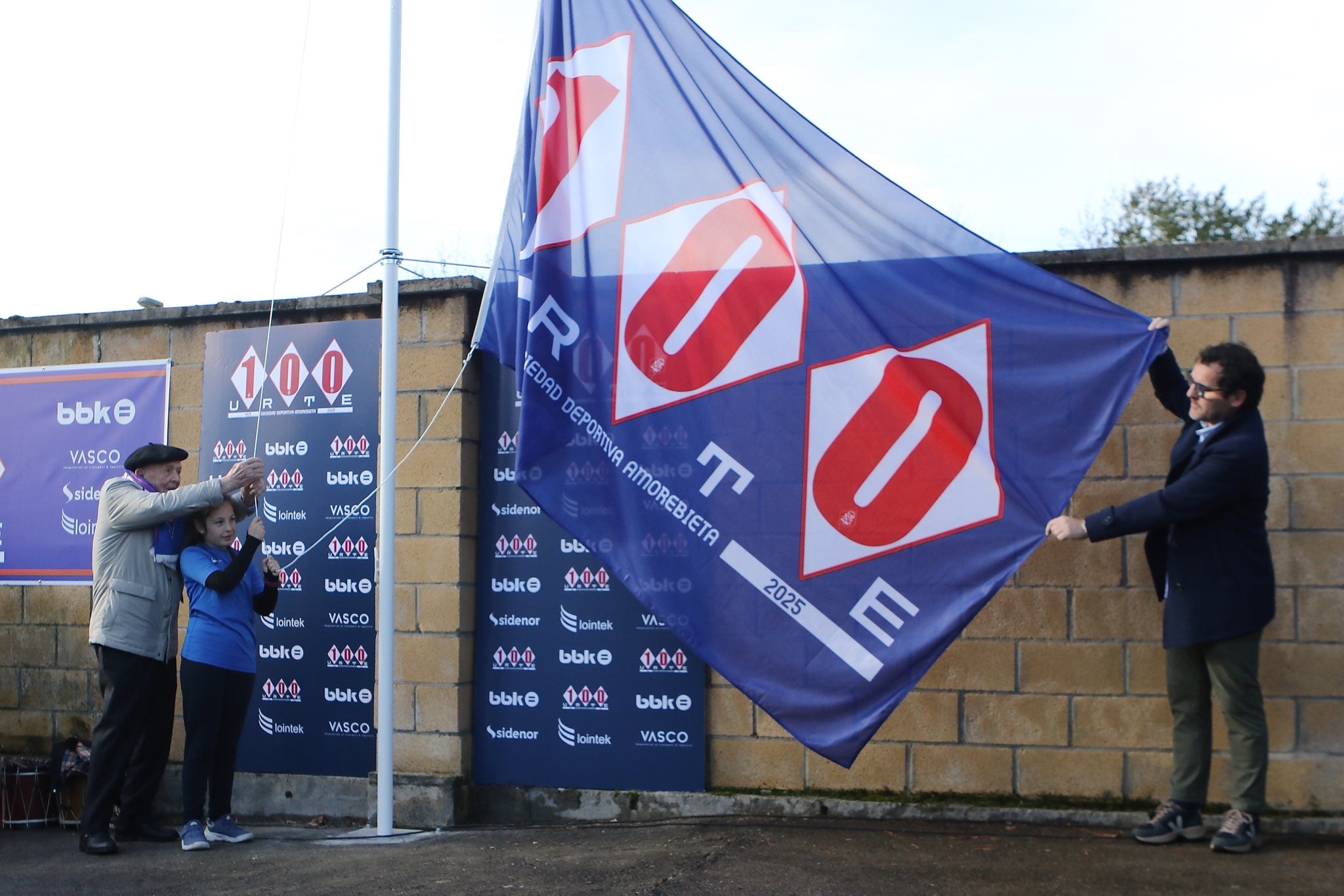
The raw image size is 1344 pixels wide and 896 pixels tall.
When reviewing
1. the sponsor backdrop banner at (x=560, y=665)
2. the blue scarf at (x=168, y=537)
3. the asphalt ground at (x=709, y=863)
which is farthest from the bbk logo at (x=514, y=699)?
the blue scarf at (x=168, y=537)

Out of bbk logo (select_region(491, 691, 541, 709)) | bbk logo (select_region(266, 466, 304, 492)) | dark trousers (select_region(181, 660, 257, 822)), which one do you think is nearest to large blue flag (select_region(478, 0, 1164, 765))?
bbk logo (select_region(491, 691, 541, 709))

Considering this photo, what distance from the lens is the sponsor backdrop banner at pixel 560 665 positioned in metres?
5.59

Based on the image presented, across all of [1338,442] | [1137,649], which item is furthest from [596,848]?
[1338,442]

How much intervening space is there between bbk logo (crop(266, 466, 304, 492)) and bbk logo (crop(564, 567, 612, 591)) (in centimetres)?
166

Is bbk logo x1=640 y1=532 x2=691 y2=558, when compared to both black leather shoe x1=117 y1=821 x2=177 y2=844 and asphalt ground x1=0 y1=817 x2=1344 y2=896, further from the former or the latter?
black leather shoe x1=117 y1=821 x2=177 y2=844

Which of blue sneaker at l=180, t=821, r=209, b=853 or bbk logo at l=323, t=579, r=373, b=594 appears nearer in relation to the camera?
blue sneaker at l=180, t=821, r=209, b=853

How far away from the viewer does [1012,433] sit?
14.3ft

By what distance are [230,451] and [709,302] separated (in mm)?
3295

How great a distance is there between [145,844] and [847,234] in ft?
14.3

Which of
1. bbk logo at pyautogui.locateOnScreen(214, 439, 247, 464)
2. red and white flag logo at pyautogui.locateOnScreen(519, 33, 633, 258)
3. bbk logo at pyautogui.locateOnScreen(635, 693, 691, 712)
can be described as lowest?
bbk logo at pyautogui.locateOnScreen(635, 693, 691, 712)

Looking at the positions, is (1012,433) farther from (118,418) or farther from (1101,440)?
(118,418)

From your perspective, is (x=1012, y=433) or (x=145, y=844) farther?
(x=145, y=844)

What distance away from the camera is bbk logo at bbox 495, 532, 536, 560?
5.86 metres

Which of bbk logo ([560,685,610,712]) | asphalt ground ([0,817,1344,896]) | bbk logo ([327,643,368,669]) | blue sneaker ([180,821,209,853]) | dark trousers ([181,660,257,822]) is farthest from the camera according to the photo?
bbk logo ([327,643,368,669])
